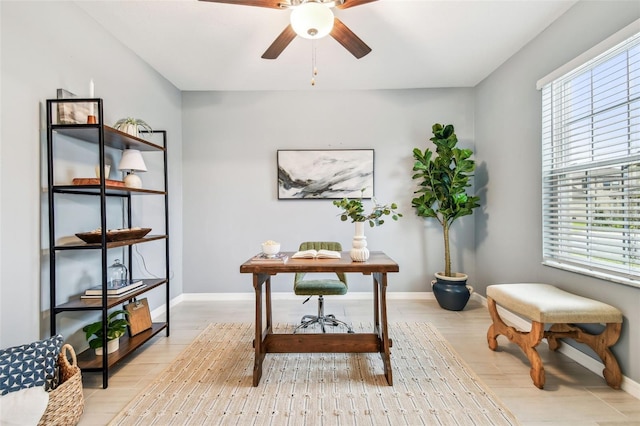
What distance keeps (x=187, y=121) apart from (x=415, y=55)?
2.90 metres

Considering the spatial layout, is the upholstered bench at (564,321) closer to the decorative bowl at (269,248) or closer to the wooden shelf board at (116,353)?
the decorative bowl at (269,248)

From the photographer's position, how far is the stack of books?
6.97 ft

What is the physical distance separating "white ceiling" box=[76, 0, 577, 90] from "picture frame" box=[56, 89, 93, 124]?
81 cm

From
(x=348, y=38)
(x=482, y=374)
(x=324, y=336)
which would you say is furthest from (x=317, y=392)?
(x=348, y=38)

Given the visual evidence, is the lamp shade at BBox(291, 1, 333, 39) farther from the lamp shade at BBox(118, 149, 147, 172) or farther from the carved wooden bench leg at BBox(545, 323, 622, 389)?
the carved wooden bench leg at BBox(545, 323, 622, 389)

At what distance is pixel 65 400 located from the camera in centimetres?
154

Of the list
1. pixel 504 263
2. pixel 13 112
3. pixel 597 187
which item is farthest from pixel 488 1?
pixel 13 112

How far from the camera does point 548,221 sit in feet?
8.40

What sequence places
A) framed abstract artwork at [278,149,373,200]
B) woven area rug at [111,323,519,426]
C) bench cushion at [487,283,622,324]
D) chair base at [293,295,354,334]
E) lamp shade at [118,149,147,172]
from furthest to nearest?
framed abstract artwork at [278,149,373,200], chair base at [293,295,354,334], lamp shade at [118,149,147,172], bench cushion at [487,283,622,324], woven area rug at [111,323,519,426]

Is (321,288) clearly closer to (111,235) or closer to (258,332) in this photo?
(258,332)

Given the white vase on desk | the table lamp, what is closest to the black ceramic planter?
the white vase on desk

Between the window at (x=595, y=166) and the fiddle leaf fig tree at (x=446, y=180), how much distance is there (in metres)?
0.82

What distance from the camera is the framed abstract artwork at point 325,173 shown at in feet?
12.4

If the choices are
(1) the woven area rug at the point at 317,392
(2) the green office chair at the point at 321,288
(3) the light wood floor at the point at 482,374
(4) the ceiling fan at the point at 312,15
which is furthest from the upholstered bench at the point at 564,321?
(4) the ceiling fan at the point at 312,15
